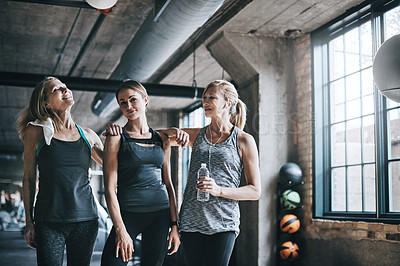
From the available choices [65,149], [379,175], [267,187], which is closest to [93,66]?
[267,187]

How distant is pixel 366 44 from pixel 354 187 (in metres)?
1.53

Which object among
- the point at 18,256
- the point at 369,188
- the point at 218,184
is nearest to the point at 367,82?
the point at 369,188

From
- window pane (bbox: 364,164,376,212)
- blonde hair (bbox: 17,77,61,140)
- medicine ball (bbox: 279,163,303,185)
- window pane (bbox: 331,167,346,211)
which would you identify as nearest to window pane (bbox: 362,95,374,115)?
window pane (bbox: 364,164,376,212)

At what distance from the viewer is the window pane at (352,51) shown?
5.39 metres

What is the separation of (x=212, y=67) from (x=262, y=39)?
78.6 inches

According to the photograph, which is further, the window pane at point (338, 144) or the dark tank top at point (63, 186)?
the window pane at point (338, 144)

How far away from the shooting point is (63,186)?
8.05 ft

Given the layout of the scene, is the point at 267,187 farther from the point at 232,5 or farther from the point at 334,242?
the point at 232,5

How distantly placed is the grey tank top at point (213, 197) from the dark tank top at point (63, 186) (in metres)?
0.49

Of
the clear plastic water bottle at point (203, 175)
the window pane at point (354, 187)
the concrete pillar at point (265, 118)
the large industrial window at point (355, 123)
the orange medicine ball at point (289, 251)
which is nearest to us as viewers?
the clear plastic water bottle at point (203, 175)

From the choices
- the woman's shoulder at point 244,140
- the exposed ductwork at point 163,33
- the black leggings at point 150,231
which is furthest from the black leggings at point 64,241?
the exposed ductwork at point 163,33

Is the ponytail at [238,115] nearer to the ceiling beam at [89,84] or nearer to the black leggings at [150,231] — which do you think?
the black leggings at [150,231]

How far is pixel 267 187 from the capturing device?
6000 millimetres

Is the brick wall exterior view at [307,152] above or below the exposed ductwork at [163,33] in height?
below
